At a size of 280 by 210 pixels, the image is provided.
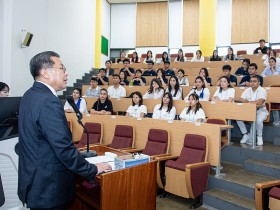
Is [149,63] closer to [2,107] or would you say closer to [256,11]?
[256,11]

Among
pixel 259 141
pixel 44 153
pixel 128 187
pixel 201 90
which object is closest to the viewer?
pixel 44 153

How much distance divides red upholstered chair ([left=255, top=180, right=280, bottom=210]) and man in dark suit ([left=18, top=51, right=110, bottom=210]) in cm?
186

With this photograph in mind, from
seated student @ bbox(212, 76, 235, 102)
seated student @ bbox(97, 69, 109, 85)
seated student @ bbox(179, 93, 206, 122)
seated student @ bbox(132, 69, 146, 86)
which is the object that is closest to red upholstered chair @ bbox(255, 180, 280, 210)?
seated student @ bbox(179, 93, 206, 122)

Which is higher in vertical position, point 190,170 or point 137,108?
point 137,108

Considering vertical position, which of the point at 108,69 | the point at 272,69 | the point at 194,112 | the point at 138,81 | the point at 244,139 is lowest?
the point at 244,139

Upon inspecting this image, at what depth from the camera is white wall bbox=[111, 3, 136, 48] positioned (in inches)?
516

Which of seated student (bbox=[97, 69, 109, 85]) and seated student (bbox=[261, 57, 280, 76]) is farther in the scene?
seated student (bbox=[97, 69, 109, 85])

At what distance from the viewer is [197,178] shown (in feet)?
10.9

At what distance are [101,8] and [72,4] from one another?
3.49m

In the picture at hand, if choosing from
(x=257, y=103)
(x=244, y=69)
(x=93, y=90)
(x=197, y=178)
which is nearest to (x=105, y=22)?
(x=93, y=90)

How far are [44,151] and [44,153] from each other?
0.03ft

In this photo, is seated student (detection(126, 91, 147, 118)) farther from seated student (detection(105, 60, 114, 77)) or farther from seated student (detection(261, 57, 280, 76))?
seated student (detection(105, 60, 114, 77))

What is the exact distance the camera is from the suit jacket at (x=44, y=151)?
138 centimetres

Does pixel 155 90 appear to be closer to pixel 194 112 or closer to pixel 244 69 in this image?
pixel 194 112
